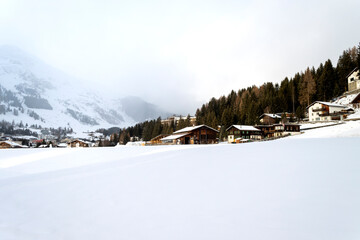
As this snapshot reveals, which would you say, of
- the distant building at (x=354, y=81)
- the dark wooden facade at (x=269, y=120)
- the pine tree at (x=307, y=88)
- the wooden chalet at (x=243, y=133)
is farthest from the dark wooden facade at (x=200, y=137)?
the distant building at (x=354, y=81)

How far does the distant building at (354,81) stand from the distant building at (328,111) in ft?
39.0

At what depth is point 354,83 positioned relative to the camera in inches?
2751

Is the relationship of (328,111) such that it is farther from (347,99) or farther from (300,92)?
(300,92)

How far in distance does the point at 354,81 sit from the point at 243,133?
129 ft

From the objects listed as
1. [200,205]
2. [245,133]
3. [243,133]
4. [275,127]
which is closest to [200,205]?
[200,205]

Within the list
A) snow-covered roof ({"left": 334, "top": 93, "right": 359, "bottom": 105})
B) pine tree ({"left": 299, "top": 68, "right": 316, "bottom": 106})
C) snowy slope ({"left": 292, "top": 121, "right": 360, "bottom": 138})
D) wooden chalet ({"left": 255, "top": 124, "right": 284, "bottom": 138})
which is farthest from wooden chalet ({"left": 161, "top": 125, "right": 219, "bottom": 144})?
pine tree ({"left": 299, "top": 68, "right": 316, "bottom": 106})

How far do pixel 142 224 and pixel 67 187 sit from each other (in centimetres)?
509

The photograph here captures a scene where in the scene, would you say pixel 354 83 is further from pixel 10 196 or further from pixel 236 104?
pixel 10 196

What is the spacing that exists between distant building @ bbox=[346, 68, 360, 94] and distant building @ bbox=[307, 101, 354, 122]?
11.9 meters

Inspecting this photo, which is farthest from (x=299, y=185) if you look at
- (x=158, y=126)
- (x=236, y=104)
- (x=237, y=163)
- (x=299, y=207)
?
(x=158, y=126)

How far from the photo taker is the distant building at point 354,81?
6753cm

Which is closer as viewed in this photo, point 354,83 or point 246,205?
point 246,205

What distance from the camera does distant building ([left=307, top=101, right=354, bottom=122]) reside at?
190 feet

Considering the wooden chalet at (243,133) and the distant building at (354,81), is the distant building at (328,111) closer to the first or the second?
the distant building at (354,81)
